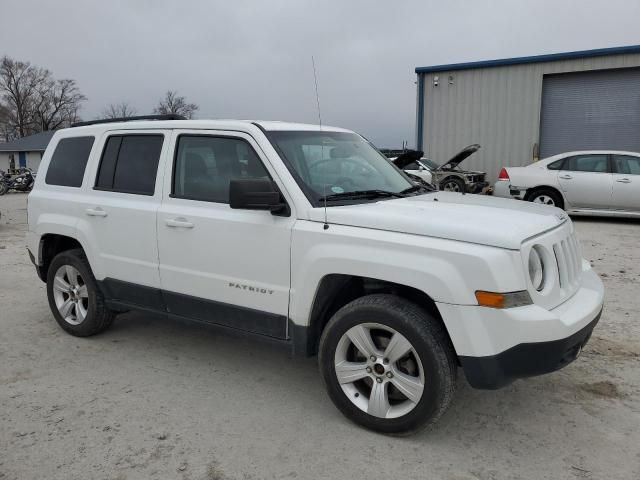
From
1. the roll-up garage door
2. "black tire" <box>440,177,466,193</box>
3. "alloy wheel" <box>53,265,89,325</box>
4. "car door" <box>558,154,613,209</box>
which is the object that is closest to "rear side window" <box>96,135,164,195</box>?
"alloy wheel" <box>53,265,89,325</box>

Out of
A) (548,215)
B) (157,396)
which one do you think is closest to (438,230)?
(548,215)

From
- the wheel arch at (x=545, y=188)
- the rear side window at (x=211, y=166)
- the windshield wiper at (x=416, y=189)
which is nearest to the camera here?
the rear side window at (x=211, y=166)

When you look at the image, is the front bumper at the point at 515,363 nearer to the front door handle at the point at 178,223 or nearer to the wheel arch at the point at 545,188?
the front door handle at the point at 178,223

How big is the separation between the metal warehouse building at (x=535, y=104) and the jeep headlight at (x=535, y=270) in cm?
1593

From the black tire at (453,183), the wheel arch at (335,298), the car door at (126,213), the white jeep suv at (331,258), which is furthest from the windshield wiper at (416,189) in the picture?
the black tire at (453,183)

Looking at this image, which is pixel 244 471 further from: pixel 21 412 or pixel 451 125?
pixel 451 125

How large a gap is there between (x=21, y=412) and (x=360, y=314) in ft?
7.59

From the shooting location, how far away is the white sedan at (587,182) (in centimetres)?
1166

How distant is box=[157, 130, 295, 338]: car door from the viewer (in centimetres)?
355

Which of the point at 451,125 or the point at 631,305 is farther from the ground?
the point at 451,125

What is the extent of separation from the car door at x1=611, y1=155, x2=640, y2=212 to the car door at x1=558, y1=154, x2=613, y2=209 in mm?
116

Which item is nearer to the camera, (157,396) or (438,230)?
(438,230)

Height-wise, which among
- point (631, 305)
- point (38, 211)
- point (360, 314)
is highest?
point (38, 211)

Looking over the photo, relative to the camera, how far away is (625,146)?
17.2m
